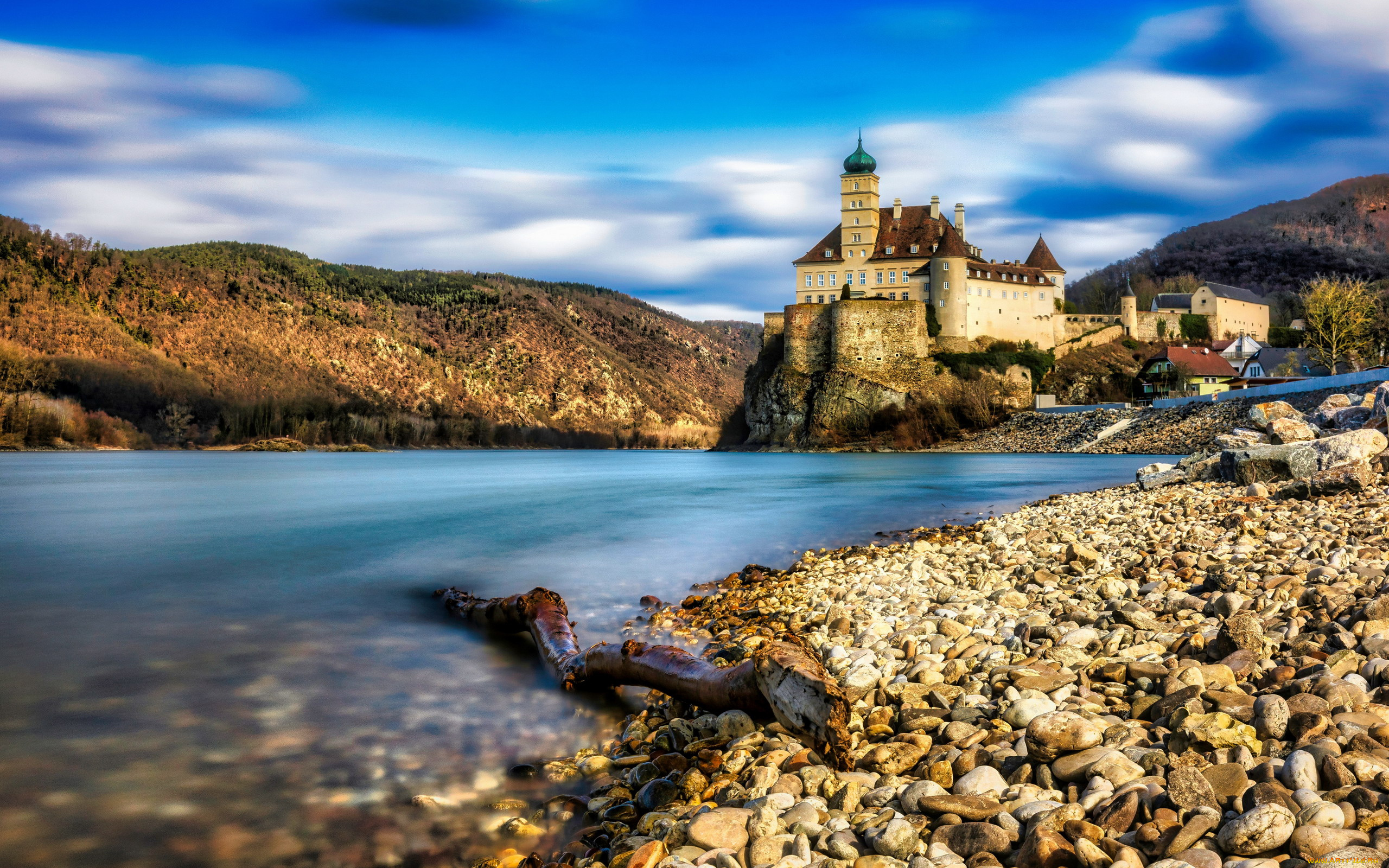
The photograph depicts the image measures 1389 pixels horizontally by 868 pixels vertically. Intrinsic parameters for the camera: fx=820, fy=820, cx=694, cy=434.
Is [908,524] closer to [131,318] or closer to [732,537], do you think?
[732,537]

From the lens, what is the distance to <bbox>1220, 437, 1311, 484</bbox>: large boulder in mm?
13977

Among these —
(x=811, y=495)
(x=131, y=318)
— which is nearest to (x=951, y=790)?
(x=811, y=495)

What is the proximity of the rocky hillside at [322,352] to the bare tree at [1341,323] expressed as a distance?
5890 cm

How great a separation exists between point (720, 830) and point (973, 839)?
1.10 meters

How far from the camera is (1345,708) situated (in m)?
3.90

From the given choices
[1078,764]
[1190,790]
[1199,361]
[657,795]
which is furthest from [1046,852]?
[1199,361]

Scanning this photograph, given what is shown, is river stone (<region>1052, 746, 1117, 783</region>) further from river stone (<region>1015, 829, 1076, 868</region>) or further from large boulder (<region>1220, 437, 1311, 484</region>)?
large boulder (<region>1220, 437, 1311, 484</region>)

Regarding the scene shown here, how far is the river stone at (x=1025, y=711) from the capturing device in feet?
14.6

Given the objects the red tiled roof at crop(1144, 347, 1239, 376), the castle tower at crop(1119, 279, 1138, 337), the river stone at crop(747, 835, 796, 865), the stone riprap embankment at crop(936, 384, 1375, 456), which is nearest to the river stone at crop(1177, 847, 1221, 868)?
the river stone at crop(747, 835, 796, 865)

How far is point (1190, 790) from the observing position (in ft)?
10.6

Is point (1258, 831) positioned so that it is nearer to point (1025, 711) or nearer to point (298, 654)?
point (1025, 711)

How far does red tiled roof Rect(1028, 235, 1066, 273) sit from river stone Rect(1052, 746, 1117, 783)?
3136 inches

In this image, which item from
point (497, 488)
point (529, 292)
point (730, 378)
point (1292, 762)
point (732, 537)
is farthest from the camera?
point (730, 378)

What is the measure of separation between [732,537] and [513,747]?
11.7 meters
